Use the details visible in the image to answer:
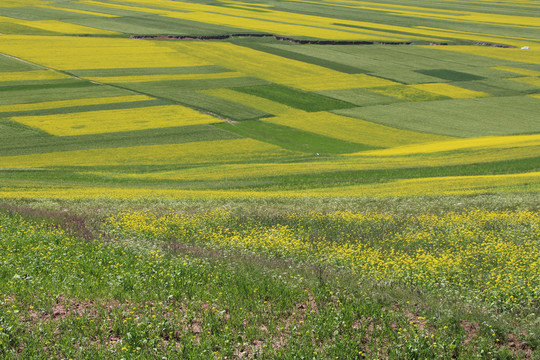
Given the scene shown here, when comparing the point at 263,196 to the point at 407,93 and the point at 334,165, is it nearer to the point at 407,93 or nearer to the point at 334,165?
the point at 334,165

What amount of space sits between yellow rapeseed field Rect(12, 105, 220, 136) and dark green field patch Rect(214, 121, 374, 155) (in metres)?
3.69

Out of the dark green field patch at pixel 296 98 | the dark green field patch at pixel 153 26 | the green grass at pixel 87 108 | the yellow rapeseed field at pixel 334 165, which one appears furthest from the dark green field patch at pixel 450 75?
the dark green field patch at pixel 153 26

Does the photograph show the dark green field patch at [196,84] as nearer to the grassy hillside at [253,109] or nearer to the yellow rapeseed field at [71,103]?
the grassy hillside at [253,109]

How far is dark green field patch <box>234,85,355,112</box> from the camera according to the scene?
6353cm

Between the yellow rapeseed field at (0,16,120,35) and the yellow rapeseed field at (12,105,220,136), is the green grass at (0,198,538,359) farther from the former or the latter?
the yellow rapeseed field at (0,16,120,35)

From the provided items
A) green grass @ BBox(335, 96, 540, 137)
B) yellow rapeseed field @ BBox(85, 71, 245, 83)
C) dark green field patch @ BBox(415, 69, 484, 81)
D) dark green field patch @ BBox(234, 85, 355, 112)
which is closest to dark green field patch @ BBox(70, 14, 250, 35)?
yellow rapeseed field @ BBox(85, 71, 245, 83)

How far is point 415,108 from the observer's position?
2544 inches

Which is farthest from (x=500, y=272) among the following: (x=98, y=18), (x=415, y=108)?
(x=98, y=18)

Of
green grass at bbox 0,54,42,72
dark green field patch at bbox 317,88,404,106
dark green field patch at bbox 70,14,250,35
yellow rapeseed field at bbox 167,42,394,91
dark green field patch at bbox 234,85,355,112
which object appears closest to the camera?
dark green field patch at bbox 234,85,355,112

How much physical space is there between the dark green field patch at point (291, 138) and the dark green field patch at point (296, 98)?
896 cm

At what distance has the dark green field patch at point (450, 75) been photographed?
263ft

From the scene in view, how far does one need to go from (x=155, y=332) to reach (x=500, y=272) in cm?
870

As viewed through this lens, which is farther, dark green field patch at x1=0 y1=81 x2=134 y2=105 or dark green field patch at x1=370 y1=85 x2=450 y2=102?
dark green field patch at x1=370 y1=85 x2=450 y2=102

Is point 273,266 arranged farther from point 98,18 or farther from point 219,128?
point 98,18
